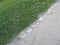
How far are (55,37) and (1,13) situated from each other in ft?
7.15

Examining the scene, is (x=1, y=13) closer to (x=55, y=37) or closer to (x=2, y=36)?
(x=2, y=36)

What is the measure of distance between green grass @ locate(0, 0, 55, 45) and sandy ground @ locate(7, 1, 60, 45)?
338 millimetres

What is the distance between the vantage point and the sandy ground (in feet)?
21.9

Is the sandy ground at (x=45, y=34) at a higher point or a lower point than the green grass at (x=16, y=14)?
lower

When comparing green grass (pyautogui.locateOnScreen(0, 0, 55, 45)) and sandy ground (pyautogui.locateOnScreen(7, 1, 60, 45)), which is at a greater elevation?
green grass (pyautogui.locateOnScreen(0, 0, 55, 45))

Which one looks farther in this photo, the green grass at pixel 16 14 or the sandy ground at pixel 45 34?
the green grass at pixel 16 14

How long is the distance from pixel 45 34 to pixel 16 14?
1.61m

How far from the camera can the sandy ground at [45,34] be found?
666 cm

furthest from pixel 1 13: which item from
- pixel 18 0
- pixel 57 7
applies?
pixel 57 7

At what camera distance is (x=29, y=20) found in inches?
316

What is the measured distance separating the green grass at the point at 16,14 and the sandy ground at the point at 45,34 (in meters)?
0.34

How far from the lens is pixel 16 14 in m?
8.31

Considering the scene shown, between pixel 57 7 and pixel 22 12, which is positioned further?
pixel 57 7

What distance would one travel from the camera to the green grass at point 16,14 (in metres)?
7.22
